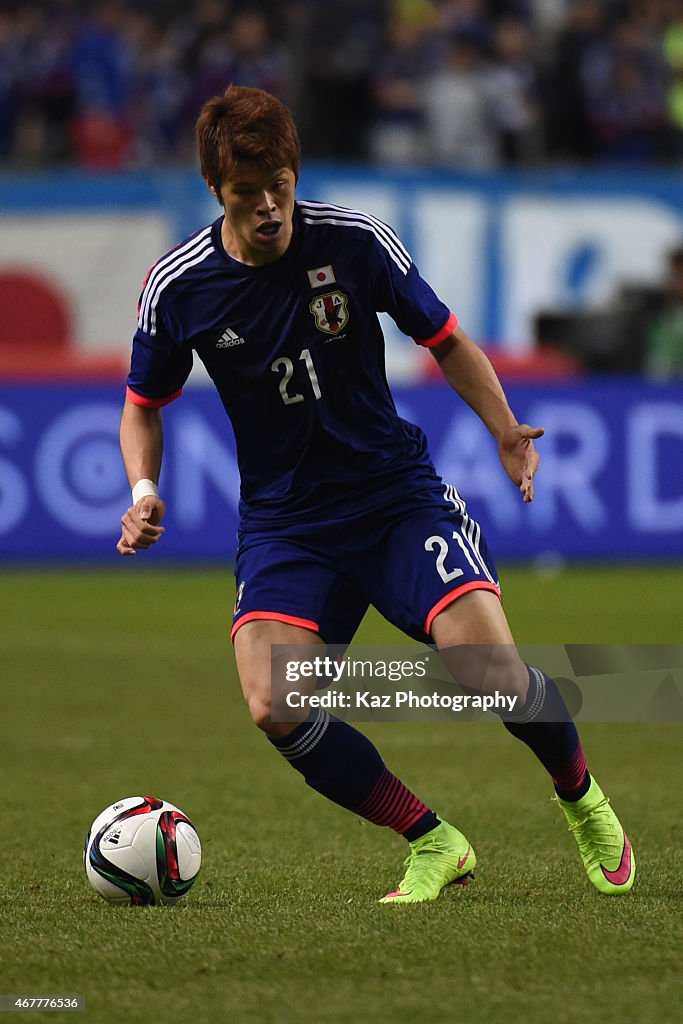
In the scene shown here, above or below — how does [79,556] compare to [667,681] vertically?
below

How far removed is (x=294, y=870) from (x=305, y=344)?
157cm

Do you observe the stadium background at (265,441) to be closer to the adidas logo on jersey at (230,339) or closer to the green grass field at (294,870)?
the green grass field at (294,870)

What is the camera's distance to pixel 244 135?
4484 mm

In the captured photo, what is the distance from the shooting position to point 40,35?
1741cm

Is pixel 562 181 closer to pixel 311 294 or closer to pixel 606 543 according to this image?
pixel 606 543

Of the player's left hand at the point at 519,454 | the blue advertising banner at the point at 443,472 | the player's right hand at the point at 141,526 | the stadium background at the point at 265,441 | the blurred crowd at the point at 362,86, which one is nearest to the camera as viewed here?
the stadium background at the point at 265,441

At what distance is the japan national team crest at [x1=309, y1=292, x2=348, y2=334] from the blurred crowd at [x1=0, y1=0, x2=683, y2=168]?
12.7 metres

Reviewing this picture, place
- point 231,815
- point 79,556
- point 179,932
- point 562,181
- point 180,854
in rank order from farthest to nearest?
1. point 562,181
2. point 79,556
3. point 231,815
4. point 180,854
5. point 179,932

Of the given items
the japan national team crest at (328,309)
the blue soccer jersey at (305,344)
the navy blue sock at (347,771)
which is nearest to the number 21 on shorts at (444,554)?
the blue soccer jersey at (305,344)

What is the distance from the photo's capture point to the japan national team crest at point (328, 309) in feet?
15.7

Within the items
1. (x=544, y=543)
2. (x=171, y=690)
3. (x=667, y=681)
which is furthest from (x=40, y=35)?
(x=667, y=681)

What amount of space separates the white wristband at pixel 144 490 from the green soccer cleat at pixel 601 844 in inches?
56.6

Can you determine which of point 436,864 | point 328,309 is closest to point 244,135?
point 328,309

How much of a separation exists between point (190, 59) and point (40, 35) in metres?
1.50
